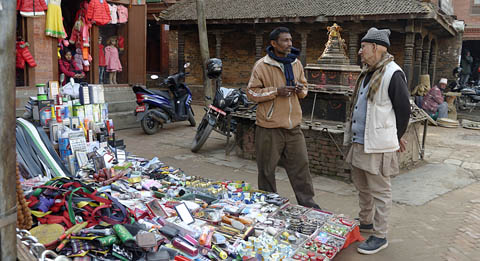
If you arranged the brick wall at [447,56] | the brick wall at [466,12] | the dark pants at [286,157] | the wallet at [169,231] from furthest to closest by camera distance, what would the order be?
the brick wall at [466,12], the brick wall at [447,56], the dark pants at [286,157], the wallet at [169,231]

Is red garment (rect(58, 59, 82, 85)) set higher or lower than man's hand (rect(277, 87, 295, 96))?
higher

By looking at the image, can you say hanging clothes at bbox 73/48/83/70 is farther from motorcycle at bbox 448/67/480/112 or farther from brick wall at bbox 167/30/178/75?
motorcycle at bbox 448/67/480/112

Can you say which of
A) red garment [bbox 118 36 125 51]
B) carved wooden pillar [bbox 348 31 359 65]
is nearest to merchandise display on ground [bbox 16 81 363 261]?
red garment [bbox 118 36 125 51]

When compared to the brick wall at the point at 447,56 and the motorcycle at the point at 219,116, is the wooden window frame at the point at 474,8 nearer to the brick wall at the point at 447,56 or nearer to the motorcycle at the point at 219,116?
the brick wall at the point at 447,56

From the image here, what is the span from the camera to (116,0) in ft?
33.7

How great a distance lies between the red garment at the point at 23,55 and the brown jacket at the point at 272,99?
243 inches

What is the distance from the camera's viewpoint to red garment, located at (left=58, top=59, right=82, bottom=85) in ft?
31.4

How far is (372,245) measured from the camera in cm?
366

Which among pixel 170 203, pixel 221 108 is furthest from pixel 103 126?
pixel 221 108

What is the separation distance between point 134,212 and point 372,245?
207 centimetres

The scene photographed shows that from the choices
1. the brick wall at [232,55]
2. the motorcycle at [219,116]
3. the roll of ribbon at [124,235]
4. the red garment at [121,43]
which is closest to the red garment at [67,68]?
the red garment at [121,43]

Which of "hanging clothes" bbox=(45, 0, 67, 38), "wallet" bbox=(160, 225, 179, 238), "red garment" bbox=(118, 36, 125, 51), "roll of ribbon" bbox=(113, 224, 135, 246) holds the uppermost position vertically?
"hanging clothes" bbox=(45, 0, 67, 38)

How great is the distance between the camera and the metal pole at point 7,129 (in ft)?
5.00

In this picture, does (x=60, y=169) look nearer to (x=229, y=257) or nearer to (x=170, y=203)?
(x=170, y=203)
